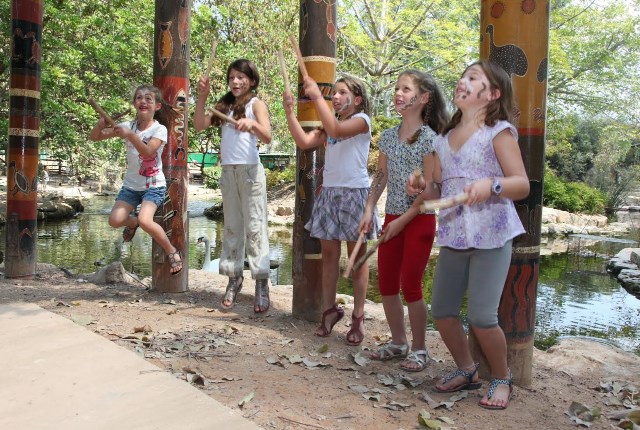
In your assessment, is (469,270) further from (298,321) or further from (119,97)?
(119,97)

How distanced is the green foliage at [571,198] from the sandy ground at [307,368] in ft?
57.4


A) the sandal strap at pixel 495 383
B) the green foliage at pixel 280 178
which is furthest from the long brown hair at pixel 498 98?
the green foliage at pixel 280 178

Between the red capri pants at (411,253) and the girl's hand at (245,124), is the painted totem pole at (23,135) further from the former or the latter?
the red capri pants at (411,253)

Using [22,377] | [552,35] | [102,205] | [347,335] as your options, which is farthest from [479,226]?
[102,205]

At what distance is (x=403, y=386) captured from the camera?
3.08 m

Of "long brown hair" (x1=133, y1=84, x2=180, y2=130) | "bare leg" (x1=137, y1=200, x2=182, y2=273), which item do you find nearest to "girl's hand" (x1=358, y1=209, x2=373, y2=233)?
"bare leg" (x1=137, y1=200, x2=182, y2=273)

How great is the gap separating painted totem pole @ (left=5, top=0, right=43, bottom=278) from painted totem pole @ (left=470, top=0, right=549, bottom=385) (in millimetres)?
4446

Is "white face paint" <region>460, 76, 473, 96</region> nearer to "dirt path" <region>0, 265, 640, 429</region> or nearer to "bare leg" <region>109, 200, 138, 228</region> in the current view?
"dirt path" <region>0, 265, 640, 429</region>

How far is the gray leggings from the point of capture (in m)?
2.81

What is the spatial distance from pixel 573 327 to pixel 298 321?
4.65 metres

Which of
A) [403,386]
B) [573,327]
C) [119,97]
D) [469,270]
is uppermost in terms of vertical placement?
[119,97]

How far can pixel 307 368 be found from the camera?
3254 millimetres

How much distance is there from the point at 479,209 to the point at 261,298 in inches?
76.8

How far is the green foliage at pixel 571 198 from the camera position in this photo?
69.5 ft
